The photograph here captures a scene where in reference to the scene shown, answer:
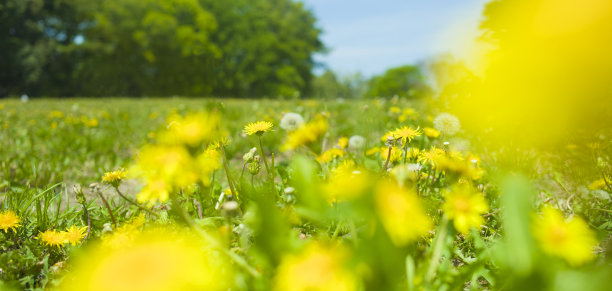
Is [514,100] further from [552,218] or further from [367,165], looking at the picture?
[552,218]

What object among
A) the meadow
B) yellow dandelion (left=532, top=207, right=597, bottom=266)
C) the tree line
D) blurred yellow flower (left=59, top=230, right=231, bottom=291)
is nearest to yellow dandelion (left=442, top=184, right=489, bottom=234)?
the meadow

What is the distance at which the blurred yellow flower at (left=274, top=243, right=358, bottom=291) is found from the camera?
466 mm

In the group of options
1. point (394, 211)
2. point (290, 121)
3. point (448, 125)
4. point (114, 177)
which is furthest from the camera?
point (290, 121)

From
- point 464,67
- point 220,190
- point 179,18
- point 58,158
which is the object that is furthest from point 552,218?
point 179,18

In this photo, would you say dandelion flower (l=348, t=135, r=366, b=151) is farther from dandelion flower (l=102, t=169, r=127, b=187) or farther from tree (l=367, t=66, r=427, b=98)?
tree (l=367, t=66, r=427, b=98)

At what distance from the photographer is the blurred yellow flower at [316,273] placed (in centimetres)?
47

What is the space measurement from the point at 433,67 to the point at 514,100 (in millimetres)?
1115

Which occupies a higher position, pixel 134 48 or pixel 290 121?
pixel 134 48

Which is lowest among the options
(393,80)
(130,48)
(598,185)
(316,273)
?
(598,185)

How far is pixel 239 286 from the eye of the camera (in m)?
0.67

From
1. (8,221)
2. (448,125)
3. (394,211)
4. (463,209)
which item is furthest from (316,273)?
(448,125)

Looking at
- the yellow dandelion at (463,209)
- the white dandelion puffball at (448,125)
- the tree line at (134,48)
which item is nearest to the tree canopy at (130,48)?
the tree line at (134,48)

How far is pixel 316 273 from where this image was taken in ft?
1.56

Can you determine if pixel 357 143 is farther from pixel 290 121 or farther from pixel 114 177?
pixel 114 177
